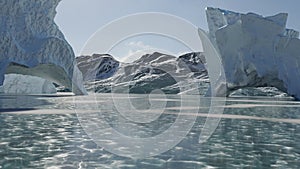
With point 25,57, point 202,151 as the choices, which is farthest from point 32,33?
point 202,151

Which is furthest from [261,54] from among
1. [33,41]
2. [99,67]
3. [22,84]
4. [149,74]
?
[99,67]

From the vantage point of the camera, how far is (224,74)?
34.1 m

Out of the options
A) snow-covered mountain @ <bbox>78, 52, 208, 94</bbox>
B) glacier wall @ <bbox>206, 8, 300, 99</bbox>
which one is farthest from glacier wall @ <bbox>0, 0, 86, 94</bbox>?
snow-covered mountain @ <bbox>78, 52, 208, 94</bbox>

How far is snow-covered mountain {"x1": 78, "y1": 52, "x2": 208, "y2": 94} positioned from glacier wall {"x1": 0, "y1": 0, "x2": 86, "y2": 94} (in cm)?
5643

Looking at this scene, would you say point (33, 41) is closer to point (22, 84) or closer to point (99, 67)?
point (22, 84)

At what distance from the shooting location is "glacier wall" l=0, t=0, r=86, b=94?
2572cm

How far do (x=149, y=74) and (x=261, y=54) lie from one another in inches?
3601

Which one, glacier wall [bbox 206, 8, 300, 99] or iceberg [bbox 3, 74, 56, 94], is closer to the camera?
glacier wall [bbox 206, 8, 300, 99]

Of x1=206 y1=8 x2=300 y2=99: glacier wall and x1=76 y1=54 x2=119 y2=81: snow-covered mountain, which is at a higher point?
x1=76 y1=54 x2=119 y2=81: snow-covered mountain

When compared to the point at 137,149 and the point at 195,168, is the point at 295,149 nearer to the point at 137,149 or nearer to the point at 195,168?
the point at 195,168

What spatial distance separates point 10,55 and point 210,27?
2870cm

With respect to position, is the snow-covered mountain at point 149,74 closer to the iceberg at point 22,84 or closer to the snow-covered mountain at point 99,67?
the snow-covered mountain at point 99,67

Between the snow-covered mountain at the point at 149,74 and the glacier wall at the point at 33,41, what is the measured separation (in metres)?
56.4

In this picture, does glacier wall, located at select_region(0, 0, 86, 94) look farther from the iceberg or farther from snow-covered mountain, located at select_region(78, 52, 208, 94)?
snow-covered mountain, located at select_region(78, 52, 208, 94)
